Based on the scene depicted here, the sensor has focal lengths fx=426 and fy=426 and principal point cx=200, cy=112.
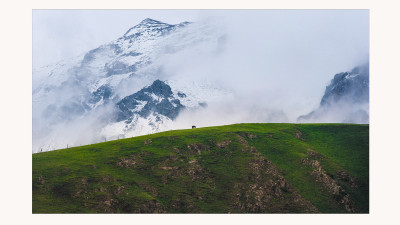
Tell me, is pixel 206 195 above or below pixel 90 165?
below

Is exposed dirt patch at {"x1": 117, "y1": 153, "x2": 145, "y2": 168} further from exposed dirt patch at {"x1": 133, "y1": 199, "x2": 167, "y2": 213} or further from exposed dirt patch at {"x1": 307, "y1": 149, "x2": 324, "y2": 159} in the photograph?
exposed dirt patch at {"x1": 307, "y1": 149, "x2": 324, "y2": 159}

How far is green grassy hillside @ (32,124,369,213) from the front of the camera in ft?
425

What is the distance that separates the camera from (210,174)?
147375 millimetres

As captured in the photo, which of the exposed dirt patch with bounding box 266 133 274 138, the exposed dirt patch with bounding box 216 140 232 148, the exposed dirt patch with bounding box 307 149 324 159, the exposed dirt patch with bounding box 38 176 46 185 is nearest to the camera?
the exposed dirt patch with bounding box 38 176 46 185

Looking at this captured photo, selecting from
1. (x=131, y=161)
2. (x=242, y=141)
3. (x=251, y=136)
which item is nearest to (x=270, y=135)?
(x=251, y=136)

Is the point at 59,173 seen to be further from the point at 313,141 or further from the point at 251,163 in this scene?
the point at 313,141

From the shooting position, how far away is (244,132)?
180m

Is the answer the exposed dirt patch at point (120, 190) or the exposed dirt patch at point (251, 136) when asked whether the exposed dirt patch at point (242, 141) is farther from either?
the exposed dirt patch at point (120, 190)

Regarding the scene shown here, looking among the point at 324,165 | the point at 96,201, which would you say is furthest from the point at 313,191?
the point at 96,201

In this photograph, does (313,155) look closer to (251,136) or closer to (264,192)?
(251,136)

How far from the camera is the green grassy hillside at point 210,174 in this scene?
130m

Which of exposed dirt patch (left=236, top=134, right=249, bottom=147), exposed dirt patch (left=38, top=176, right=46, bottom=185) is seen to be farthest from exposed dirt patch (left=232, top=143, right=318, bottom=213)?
exposed dirt patch (left=38, top=176, right=46, bottom=185)

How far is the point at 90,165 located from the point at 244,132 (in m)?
65.7

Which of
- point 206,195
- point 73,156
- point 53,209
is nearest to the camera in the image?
point 53,209
